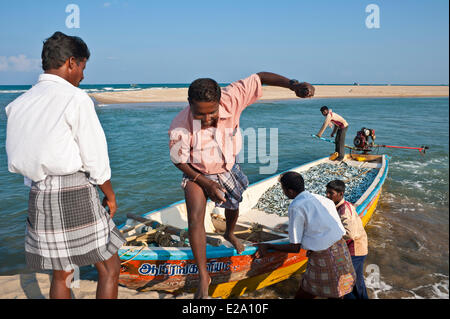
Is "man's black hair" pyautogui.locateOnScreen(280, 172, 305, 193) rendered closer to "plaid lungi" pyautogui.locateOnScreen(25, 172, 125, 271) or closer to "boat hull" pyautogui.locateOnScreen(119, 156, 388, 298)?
"boat hull" pyautogui.locateOnScreen(119, 156, 388, 298)

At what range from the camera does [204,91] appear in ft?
8.47

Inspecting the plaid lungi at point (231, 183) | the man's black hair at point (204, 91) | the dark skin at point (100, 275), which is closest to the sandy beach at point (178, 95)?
the plaid lungi at point (231, 183)

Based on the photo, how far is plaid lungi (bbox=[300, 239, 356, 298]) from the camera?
2.97 metres

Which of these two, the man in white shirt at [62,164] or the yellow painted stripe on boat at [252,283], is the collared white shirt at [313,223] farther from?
the man in white shirt at [62,164]

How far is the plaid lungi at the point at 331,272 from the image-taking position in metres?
2.97

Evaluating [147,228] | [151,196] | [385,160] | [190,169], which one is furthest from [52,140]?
[385,160]

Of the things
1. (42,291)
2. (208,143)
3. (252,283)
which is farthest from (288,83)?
(42,291)

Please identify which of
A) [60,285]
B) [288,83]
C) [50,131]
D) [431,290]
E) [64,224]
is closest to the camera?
[50,131]

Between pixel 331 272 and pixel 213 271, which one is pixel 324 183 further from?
pixel 331 272

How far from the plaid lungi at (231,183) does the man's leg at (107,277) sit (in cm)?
105

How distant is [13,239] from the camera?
605 cm

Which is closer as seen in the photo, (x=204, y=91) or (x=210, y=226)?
(x=204, y=91)

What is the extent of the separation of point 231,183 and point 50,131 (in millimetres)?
1853

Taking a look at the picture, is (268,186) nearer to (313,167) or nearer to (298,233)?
(313,167)
